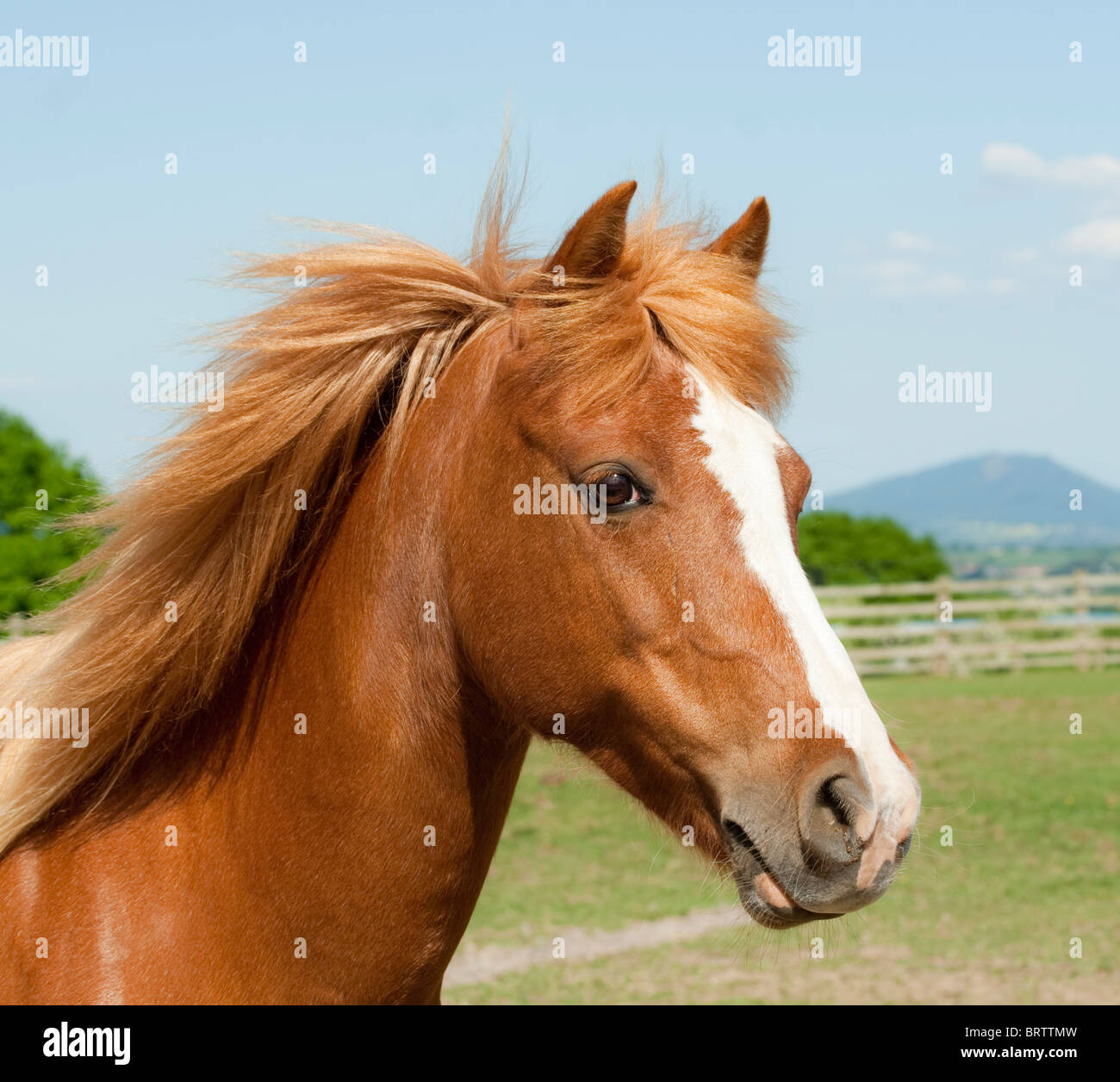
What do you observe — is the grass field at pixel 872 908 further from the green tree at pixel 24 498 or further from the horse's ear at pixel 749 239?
the green tree at pixel 24 498

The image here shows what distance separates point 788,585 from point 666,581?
0.79ft

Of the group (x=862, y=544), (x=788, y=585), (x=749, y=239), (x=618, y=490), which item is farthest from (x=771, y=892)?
(x=862, y=544)

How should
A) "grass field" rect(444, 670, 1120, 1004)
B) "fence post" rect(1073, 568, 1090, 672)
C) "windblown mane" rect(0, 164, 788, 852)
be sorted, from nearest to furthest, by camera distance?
"windblown mane" rect(0, 164, 788, 852) < "grass field" rect(444, 670, 1120, 1004) < "fence post" rect(1073, 568, 1090, 672)

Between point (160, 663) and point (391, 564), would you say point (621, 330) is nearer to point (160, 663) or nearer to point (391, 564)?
point (391, 564)

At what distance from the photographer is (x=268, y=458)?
2473mm

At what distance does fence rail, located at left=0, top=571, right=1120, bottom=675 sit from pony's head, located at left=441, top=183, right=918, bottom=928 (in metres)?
22.2

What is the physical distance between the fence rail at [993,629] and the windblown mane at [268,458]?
72.4ft

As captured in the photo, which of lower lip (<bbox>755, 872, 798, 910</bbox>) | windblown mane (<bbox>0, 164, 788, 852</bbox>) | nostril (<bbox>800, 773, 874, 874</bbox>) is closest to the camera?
nostril (<bbox>800, 773, 874, 874</bbox>)

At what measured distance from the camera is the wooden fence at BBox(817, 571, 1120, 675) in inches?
951

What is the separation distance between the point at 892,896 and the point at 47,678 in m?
8.23

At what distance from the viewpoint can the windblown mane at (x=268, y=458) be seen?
8.08 feet

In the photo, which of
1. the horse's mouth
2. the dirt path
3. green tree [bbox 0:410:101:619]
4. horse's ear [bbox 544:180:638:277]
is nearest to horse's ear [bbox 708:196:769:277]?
horse's ear [bbox 544:180:638:277]

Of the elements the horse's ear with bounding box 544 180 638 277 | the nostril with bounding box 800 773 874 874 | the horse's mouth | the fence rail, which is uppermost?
the horse's ear with bounding box 544 180 638 277

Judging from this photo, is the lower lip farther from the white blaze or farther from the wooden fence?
the wooden fence
